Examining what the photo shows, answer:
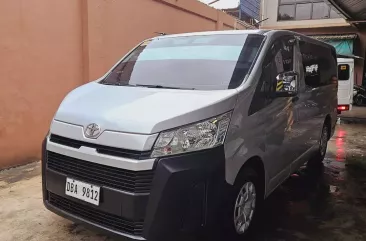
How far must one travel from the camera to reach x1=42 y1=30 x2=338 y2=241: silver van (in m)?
2.37

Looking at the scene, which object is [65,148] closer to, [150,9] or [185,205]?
[185,205]

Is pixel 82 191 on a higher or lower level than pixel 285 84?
lower

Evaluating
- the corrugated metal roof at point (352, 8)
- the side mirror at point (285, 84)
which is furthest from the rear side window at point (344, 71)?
the side mirror at point (285, 84)

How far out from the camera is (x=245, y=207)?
3.05 meters

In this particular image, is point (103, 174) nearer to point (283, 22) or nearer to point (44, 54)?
point (44, 54)

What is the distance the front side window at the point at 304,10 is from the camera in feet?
63.3

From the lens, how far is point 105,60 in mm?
6793

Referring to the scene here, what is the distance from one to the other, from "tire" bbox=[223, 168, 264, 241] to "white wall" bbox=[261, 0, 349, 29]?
18.0 meters

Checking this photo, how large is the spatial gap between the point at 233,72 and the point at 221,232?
1.35 m

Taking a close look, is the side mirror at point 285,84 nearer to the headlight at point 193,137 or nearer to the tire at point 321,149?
the headlight at point 193,137

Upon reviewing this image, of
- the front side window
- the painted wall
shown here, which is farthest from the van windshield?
the front side window

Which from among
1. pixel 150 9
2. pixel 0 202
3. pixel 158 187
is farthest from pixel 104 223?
pixel 150 9

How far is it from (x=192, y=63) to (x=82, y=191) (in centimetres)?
157

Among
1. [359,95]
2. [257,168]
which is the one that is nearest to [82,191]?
[257,168]
